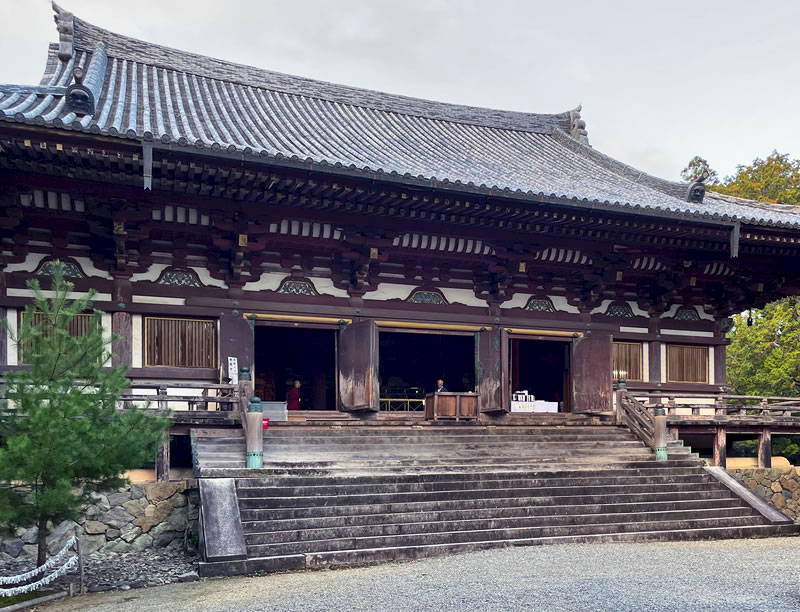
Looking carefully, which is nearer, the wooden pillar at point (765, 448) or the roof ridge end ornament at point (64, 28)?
the wooden pillar at point (765, 448)

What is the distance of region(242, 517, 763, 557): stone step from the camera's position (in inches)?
352

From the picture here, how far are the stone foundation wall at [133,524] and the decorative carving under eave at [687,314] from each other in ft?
36.2

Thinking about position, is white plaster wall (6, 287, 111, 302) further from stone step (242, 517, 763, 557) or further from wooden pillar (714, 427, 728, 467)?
wooden pillar (714, 427, 728, 467)

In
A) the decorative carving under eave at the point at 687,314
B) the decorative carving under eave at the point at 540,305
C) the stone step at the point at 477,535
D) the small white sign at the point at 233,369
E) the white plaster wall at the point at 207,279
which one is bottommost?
the stone step at the point at 477,535

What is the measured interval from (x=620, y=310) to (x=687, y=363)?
206 centimetres

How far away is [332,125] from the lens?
682 inches

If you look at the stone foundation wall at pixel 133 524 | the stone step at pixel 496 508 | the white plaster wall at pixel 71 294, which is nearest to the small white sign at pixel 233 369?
the white plaster wall at pixel 71 294

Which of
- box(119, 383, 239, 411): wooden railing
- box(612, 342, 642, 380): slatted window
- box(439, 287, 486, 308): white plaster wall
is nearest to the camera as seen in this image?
box(119, 383, 239, 411): wooden railing

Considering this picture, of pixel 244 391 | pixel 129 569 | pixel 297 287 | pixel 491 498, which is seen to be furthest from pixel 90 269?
pixel 491 498

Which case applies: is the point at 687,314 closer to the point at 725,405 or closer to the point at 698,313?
the point at 698,313

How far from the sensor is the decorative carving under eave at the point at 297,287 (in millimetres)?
13773

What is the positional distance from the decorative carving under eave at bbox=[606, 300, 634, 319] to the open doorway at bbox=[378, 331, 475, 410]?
5730 millimetres

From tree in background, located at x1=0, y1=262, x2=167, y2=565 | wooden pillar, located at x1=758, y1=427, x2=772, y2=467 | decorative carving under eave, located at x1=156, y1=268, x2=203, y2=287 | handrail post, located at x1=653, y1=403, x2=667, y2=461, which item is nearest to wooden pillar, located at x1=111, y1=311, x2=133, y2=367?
decorative carving under eave, located at x1=156, y1=268, x2=203, y2=287

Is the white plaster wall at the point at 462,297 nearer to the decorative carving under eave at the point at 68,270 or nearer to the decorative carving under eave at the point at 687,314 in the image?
Answer: the decorative carving under eave at the point at 687,314
